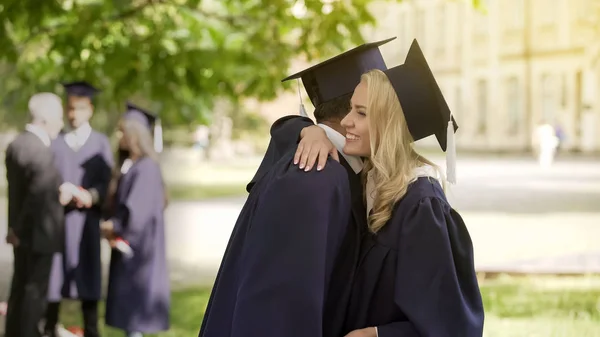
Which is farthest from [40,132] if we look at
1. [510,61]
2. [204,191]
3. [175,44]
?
[204,191]

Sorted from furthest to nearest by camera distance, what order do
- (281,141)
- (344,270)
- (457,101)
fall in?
(457,101) → (281,141) → (344,270)

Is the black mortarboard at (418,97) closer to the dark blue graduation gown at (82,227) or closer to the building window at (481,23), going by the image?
the dark blue graduation gown at (82,227)

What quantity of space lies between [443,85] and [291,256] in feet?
33.1

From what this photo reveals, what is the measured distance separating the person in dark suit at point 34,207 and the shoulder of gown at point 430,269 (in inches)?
118

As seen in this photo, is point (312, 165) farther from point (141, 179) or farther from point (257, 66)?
point (257, 66)

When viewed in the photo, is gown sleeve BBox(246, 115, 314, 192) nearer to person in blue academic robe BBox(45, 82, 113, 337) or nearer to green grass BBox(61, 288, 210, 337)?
person in blue academic robe BBox(45, 82, 113, 337)

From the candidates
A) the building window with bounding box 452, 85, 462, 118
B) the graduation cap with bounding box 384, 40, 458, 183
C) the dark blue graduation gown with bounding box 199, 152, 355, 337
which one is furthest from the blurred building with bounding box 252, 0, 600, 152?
the dark blue graduation gown with bounding box 199, 152, 355, 337

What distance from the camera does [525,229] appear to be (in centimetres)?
975

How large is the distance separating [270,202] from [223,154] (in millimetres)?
19947

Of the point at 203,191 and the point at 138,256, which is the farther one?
the point at 203,191

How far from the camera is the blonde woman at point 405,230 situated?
1.94 metres

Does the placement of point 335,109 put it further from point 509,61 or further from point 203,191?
point 203,191

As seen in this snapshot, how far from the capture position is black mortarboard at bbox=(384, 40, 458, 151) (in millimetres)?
2031

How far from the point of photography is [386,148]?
6.56 ft
